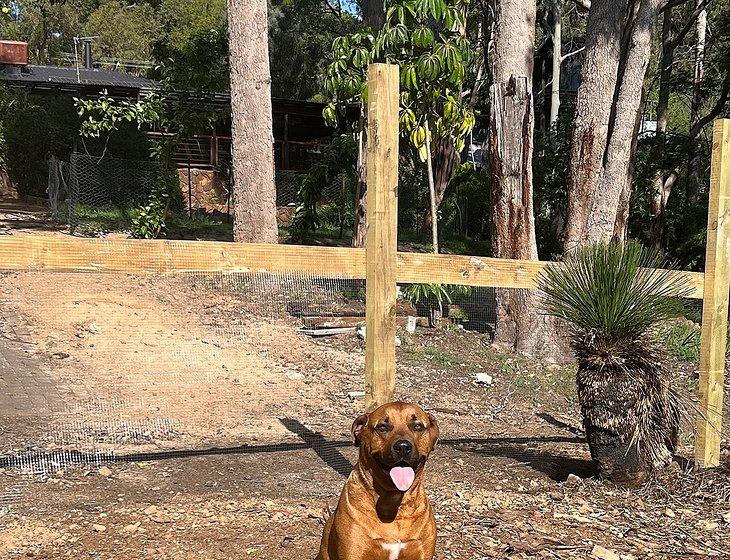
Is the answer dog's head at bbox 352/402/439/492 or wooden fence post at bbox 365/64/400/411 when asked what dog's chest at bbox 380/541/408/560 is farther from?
wooden fence post at bbox 365/64/400/411

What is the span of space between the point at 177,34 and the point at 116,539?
35.1 meters

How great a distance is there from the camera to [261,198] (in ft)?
36.5

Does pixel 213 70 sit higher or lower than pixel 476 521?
higher

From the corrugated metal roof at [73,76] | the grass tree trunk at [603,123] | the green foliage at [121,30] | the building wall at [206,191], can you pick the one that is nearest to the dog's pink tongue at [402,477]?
the grass tree trunk at [603,123]

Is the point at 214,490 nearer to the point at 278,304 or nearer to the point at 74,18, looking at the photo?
the point at 278,304

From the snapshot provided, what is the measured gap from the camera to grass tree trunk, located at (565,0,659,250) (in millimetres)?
8789

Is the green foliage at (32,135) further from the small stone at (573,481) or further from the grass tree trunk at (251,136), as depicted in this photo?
the small stone at (573,481)

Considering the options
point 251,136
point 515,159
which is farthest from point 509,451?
point 251,136

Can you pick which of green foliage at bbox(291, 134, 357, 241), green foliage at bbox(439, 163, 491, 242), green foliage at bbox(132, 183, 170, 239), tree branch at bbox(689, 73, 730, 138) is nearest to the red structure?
green foliage at bbox(439, 163, 491, 242)

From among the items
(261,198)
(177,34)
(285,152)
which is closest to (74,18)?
(177,34)

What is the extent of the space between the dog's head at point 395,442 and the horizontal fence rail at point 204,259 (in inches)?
45.4

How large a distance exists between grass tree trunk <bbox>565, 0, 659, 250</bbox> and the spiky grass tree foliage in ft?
14.4

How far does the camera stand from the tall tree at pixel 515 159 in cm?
821

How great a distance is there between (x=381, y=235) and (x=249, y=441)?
2.11m
